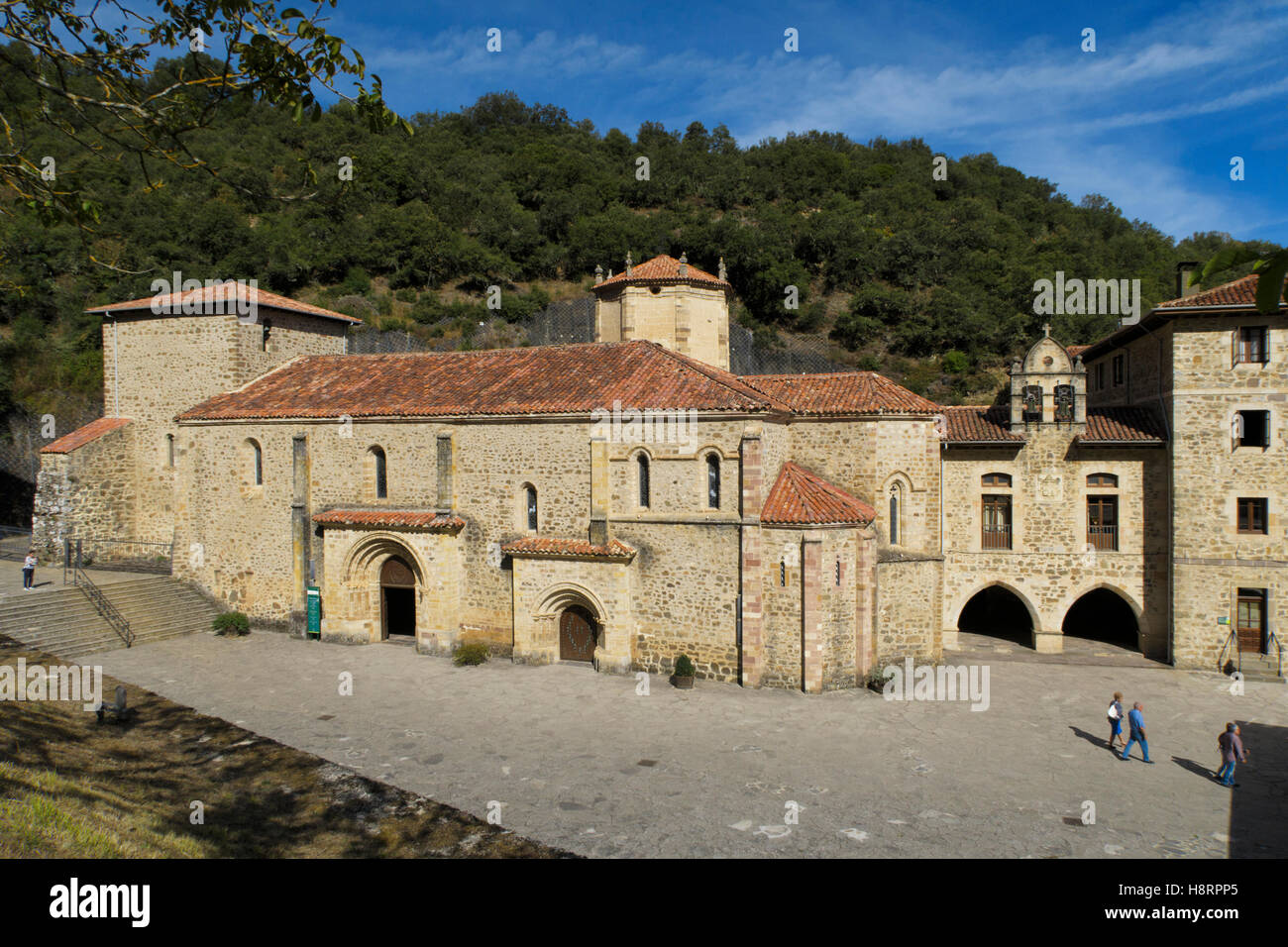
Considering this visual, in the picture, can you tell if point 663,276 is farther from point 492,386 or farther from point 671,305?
point 492,386

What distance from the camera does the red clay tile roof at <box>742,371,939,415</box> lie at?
19.0 meters

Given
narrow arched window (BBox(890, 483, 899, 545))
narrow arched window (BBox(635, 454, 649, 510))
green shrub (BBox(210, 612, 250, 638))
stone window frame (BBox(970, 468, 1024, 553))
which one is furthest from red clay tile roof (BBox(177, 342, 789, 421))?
stone window frame (BBox(970, 468, 1024, 553))

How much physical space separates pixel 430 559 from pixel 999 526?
15.7 meters

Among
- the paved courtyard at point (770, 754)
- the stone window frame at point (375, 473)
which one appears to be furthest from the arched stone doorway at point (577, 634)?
the stone window frame at point (375, 473)

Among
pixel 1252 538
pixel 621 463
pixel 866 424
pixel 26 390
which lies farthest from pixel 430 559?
pixel 26 390

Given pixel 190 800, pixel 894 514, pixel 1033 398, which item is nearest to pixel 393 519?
pixel 190 800

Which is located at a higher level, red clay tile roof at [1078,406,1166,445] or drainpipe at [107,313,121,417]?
drainpipe at [107,313,121,417]

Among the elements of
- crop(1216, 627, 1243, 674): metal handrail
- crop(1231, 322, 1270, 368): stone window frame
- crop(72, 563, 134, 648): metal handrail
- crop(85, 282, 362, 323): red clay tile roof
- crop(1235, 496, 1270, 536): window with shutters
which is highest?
crop(85, 282, 362, 323): red clay tile roof

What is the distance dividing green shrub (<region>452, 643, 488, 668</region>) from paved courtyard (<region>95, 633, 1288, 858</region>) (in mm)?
306

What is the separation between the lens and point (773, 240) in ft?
176

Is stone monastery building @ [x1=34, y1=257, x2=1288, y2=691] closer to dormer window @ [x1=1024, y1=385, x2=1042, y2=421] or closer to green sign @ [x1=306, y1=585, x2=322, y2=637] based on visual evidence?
dormer window @ [x1=1024, y1=385, x2=1042, y2=421]

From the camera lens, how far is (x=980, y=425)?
22.6m
